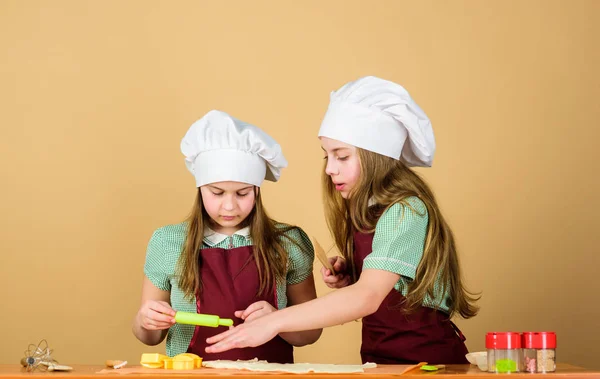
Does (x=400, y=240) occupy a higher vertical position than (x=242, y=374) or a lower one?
higher

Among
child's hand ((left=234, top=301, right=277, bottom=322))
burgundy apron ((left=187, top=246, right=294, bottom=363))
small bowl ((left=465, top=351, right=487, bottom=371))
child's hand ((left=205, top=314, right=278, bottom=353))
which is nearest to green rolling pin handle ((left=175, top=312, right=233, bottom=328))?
child's hand ((left=205, top=314, right=278, bottom=353))

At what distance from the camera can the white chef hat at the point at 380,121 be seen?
203 centimetres

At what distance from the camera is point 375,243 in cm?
190

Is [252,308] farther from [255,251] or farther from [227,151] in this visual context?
[227,151]

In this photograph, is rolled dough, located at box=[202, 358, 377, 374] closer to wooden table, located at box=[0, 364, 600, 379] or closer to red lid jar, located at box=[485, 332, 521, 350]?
wooden table, located at box=[0, 364, 600, 379]

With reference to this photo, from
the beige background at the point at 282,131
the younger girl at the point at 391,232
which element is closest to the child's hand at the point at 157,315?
the younger girl at the point at 391,232

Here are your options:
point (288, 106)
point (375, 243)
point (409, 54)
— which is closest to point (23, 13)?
point (288, 106)

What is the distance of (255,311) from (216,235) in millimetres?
309

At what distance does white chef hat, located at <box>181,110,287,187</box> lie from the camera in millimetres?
2059

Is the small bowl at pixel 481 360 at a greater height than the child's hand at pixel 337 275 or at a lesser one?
lesser

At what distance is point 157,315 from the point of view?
73.1 inches

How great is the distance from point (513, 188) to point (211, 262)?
123cm

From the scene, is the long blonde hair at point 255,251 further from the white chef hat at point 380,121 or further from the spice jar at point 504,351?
the spice jar at point 504,351

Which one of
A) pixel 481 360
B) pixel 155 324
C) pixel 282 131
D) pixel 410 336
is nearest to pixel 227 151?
pixel 155 324
